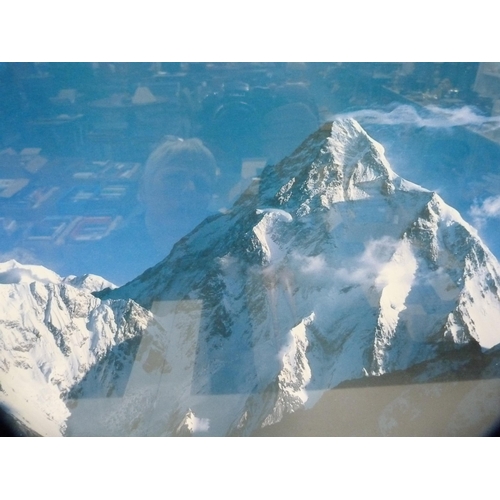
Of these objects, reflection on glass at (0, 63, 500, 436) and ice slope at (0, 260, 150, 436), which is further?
ice slope at (0, 260, 150, 436)

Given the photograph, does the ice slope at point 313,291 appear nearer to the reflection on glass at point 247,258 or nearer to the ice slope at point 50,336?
the reflection on glass at point 247,258

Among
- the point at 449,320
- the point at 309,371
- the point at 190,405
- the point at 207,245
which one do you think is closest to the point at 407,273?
the point at 449,320

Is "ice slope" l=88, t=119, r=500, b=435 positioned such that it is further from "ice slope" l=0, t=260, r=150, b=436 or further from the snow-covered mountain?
"ice slope" l=0, t=260, r=150, b=436

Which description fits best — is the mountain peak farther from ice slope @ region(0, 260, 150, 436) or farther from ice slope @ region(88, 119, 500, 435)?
ice slope @ region(0, 260, 150, 436)

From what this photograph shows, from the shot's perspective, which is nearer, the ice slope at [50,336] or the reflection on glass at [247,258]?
the reflection on glass at [247,258]

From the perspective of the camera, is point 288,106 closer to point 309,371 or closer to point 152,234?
point 152,234

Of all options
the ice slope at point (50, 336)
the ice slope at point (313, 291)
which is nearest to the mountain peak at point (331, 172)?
the ice slope at point (313, 291)

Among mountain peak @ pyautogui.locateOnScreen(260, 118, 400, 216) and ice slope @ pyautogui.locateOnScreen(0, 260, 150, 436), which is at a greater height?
mountain peak @ pyautogui.locateOnScreen(260, 118, 400, 216)

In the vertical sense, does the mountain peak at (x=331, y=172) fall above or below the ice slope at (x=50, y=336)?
above

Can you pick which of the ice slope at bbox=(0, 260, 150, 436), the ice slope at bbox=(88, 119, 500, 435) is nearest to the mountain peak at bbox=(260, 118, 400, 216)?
the ice slope at bbox=(88, 119, 500, 435)
